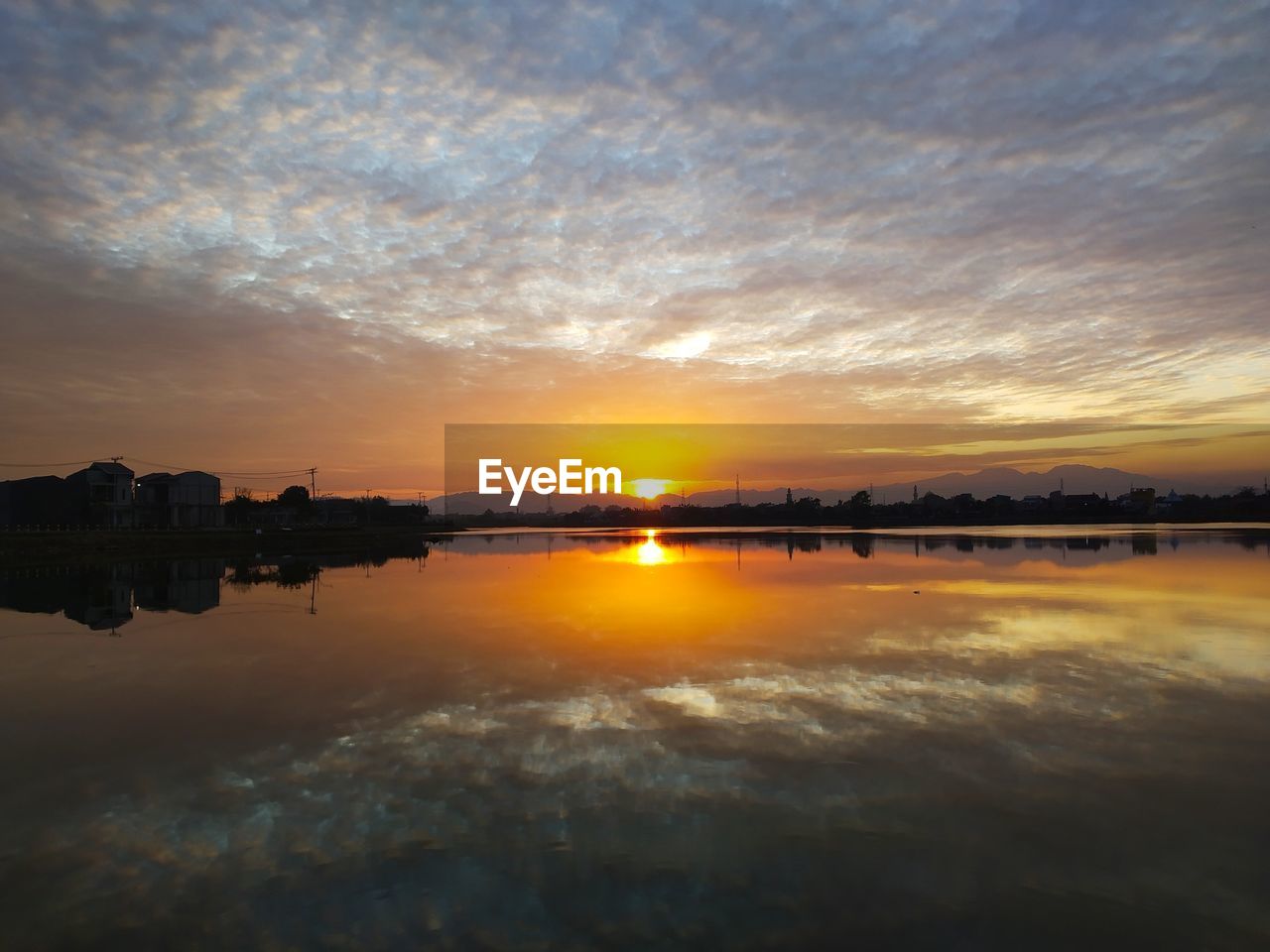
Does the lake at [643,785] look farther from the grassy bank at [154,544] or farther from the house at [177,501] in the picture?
the house at [177,501]

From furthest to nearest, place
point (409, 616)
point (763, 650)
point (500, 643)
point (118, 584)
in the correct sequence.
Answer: point (118, 584) → point (409, 616) → point (500, 643) → point (763, 650)

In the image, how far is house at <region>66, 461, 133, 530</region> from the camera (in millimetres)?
82000

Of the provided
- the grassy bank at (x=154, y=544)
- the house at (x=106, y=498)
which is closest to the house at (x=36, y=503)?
the house at (x=106, y=498)

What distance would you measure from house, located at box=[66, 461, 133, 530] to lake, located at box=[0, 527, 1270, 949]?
74.0m

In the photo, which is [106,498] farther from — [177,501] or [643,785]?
[643,785]

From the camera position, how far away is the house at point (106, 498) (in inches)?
3228

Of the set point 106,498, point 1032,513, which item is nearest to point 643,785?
point 106,498

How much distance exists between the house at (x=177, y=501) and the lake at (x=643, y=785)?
7800 centimetres

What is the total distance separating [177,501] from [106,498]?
816 centimetres

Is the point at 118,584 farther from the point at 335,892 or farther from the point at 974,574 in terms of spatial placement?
the point at 974,574

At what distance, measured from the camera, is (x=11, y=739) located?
12.2 meters

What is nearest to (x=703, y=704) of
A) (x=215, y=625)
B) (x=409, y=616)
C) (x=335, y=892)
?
(x=335, y=892)

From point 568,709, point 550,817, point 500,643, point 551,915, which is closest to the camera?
point 551,915

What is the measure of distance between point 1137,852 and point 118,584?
42994 millimetres
